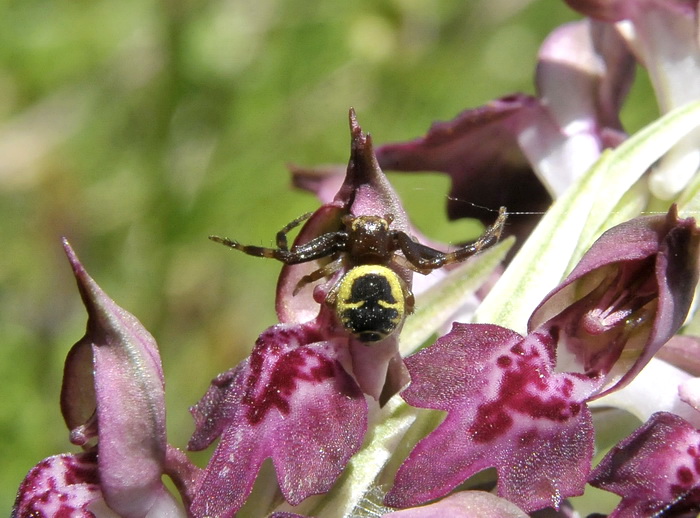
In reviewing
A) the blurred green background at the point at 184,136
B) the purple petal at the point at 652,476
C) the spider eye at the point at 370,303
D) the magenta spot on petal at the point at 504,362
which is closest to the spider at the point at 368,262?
the spider eye at the point at 370,303

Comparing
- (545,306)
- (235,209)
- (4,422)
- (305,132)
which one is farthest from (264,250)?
(305,132)

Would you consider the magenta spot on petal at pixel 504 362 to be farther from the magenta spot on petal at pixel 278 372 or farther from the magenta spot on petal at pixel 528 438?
the magenta spot on petal at pixel 278 372

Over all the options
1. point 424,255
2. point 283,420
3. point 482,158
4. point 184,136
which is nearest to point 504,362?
point 424,255

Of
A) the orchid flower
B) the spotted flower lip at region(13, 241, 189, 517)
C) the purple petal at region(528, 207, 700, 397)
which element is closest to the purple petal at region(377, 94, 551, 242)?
the orchid flower

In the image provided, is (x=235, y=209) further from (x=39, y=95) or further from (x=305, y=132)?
(x=39, y=95)

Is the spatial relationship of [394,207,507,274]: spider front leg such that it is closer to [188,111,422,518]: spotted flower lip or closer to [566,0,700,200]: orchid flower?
[188,111,422,518]: spotted flower lip

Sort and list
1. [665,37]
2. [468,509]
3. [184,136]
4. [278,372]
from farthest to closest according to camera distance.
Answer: [184,136], [665,37], [278,372], [468,509]

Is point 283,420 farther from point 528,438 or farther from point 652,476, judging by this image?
point 652,476
